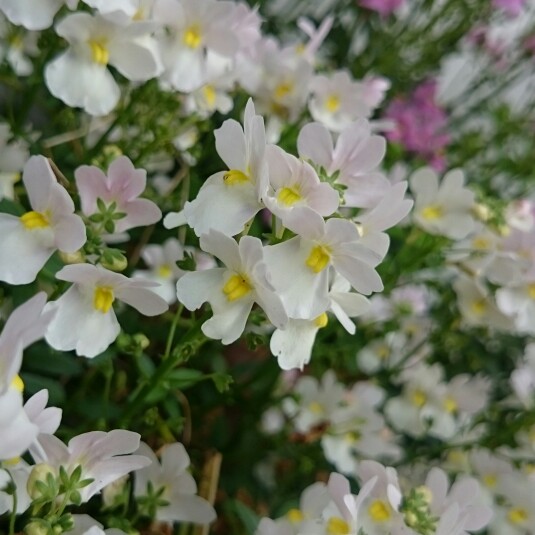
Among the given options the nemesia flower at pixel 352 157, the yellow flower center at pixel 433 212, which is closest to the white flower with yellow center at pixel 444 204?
the yellow flower center at pixel 433 212

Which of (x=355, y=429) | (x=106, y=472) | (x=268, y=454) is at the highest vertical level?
(x=106, y=472)

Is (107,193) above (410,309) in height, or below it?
above

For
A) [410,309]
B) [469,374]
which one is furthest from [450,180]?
[469,374]

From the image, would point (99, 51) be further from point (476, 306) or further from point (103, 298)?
point (476, 306)

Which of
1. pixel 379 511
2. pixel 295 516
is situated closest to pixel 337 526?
pixel 379 511

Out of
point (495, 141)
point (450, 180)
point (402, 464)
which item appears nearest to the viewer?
point (450, 180)

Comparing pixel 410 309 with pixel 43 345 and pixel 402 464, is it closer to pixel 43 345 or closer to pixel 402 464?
pixel 402 464

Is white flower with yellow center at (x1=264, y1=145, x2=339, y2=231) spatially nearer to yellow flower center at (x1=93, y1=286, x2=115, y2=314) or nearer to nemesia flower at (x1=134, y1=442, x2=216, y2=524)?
yellow flower center at (x1=93, y1=286, x2=115, y2=314)
